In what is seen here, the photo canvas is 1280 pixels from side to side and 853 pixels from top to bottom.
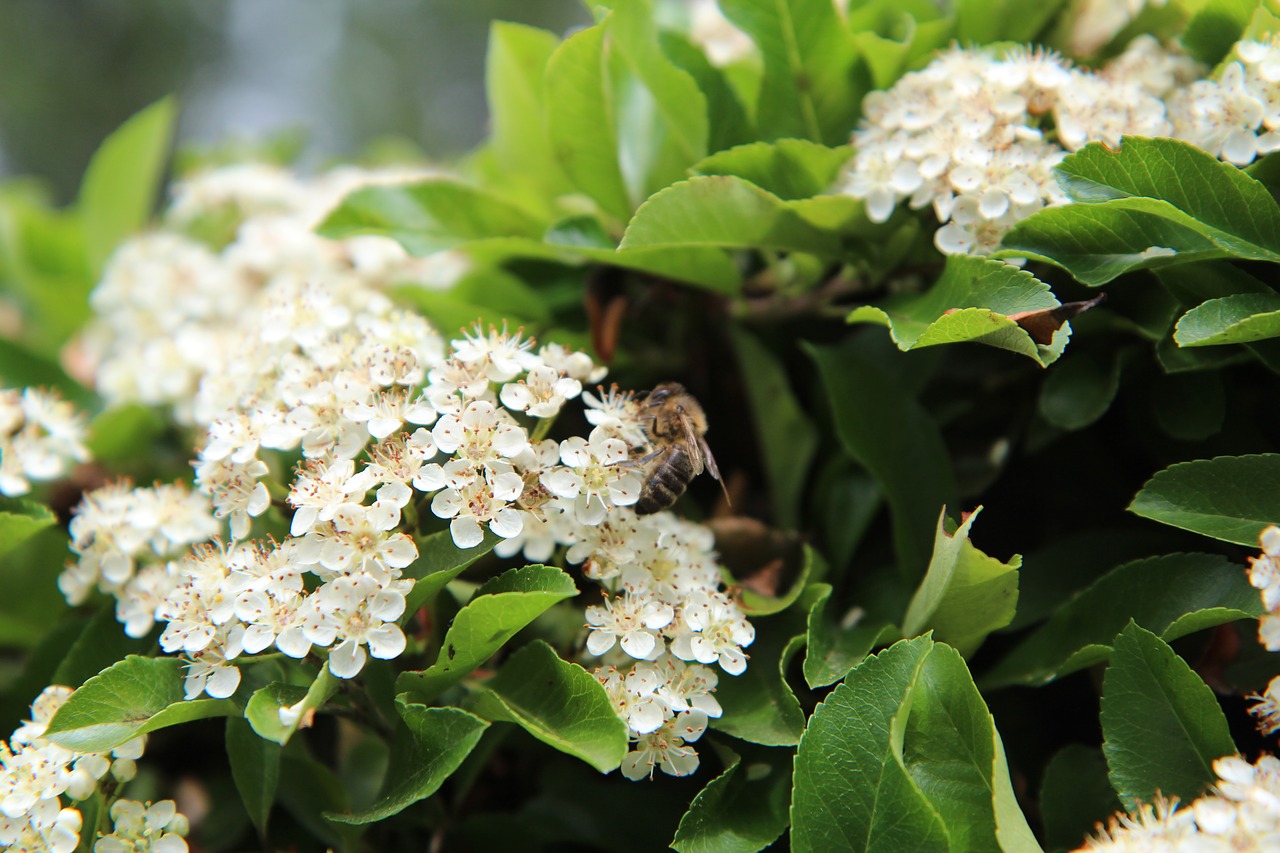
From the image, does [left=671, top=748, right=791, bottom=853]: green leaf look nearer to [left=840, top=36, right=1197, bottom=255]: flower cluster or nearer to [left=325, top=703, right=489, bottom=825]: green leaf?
[left=325, top=703, right=489, bottom=825]: green leaf

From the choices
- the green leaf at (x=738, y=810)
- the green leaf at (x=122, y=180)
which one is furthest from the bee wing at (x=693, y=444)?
the green leaf at (x=122, y=180)

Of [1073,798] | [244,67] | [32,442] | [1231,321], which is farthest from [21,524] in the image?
[244,67]

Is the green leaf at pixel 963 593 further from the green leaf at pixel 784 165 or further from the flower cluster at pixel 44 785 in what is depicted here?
the flower cluster at pixel 44 785

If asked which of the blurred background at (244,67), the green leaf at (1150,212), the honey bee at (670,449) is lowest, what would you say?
the blurred background at (244,67)

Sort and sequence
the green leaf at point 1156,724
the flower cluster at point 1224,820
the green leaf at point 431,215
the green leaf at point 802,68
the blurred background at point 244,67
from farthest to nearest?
the blurred background at point 244,67 < the green leaf at point 431,215 < the green leaf at point 802,68 < the green leaf at point 1156,724 < the flower cluster at point 1224,820

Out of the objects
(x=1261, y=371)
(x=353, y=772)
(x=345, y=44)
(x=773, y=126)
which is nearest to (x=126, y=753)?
(x=353, y=772)

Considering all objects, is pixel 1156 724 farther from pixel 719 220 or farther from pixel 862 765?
pixel 719 220

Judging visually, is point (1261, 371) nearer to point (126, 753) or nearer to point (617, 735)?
point (617, 735)
